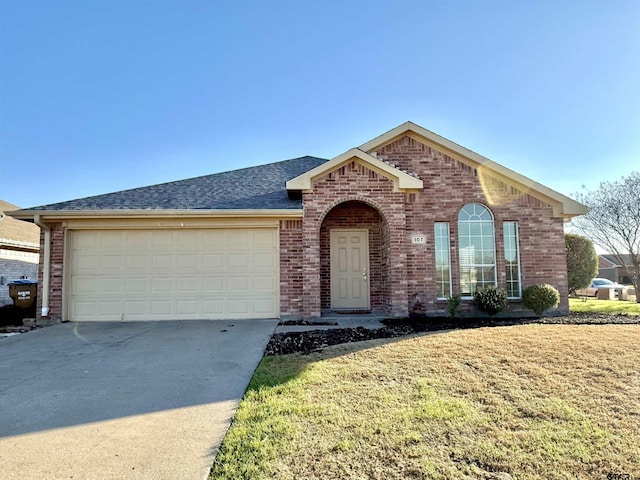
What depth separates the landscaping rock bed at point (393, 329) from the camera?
6723mm

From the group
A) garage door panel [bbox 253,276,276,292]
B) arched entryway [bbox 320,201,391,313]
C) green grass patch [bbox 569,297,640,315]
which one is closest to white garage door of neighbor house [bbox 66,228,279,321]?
garage door panel [bbox 253,276,276,292]

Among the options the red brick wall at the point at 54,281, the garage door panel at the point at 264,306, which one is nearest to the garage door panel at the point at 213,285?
the garage door panel at the point at 264,306

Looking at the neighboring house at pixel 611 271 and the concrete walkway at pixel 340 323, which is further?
the neighboring house at pixel 611 271

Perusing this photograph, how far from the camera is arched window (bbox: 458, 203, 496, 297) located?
10.5m

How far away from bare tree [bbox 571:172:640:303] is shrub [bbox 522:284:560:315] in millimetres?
11719

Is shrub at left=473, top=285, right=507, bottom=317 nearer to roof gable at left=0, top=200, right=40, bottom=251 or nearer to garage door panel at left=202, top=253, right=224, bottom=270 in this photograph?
garage door panel at left=202, top=253, right=224, bottom=270

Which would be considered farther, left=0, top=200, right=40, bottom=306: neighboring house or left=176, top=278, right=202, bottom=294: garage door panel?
left=0, top=200, right=40, bottom=306: neighboring house

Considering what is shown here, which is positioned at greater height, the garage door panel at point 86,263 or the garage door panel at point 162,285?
the garage door panel at point 86,263

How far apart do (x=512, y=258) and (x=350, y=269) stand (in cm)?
449

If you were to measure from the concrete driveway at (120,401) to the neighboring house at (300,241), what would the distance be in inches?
83.5

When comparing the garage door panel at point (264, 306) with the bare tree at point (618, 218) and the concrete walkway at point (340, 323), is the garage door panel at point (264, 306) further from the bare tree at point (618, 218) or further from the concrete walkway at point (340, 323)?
the bare tree at point (618, 218)

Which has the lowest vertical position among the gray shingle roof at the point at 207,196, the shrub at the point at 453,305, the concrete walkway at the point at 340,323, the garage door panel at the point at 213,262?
the concrete walkway at the point at 340,323

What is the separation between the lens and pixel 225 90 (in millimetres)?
12016

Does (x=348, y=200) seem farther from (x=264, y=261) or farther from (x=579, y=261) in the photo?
(x=579, y=261)
